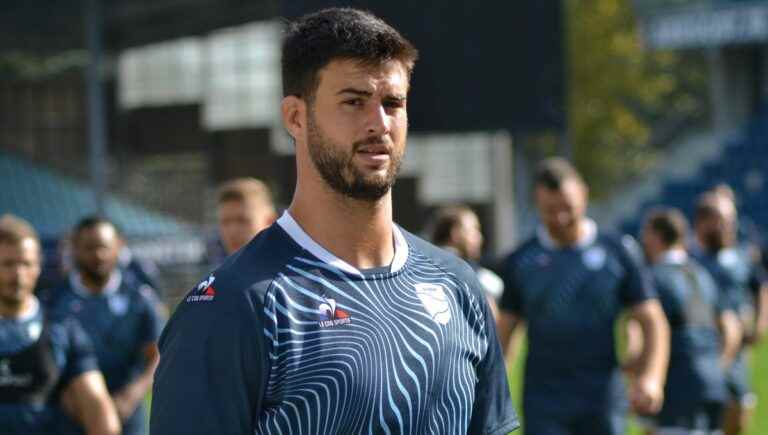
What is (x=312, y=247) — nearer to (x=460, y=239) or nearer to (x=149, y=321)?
(x=460, y=239)

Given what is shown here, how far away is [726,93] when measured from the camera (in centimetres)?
3192

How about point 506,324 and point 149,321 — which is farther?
point 149,321

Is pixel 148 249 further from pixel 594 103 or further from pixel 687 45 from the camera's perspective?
pixel 594 103

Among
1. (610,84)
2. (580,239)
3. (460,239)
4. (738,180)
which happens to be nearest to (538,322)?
(580,239)

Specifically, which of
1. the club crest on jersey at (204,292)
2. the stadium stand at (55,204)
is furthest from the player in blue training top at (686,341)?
the stadium stand at (55,204)

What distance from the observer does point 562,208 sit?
26.1 ft

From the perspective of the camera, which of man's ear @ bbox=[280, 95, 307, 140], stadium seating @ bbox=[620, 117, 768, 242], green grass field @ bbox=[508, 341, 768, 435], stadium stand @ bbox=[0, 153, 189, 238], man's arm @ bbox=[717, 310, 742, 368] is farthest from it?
stadium stand @ bbox=[0, 153, 189, 238]

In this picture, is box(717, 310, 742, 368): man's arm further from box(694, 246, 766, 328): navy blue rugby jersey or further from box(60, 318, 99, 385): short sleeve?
box(60, 318, 99, 385): short sleeve

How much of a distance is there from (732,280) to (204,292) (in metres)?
9.04

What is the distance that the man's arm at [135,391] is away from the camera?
28.6 ft

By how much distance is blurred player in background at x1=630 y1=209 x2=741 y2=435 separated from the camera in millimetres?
9828

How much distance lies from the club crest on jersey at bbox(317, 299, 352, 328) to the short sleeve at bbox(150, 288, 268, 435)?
15 centimetres

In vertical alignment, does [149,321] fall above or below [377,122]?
below

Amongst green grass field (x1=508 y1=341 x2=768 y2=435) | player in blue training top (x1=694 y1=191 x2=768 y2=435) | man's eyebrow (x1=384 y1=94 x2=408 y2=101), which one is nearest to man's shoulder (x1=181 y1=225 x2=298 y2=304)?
man's eyebrow (x1=384 y1=94 x2=408 y2=101)
